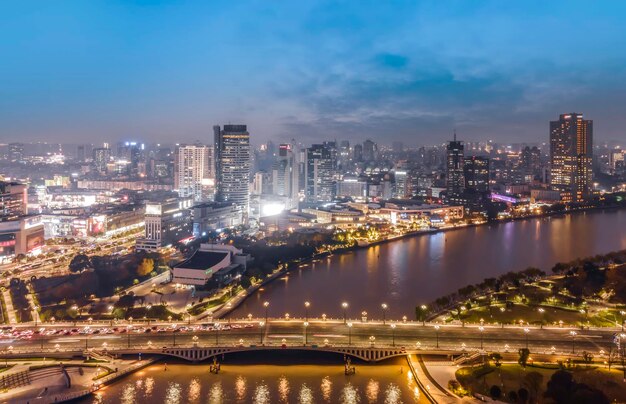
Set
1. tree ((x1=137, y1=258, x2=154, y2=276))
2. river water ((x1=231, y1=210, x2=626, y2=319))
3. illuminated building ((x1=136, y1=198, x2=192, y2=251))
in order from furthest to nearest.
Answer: illuminated building ((x1=136, y1=198, x2=192, y2=251)), tree ((x1=137, y1=258, x2=154, y2=276)), river water ((x1=231, y1=210, x2=626, y2=319))

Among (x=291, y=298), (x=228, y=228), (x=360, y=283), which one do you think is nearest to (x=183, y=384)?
(x=291, y=298)

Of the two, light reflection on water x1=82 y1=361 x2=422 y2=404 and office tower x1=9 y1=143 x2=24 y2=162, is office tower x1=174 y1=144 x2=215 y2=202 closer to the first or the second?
office tower x1=9 y1=143 x2=24 y2=162

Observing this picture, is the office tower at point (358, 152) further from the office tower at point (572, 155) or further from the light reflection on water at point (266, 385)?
the light reflection on water at point (266, 385)

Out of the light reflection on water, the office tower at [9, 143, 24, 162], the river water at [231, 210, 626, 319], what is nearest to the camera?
the light reflection on water

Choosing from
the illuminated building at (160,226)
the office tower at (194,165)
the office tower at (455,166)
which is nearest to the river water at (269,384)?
the illuminated building at (160,226)

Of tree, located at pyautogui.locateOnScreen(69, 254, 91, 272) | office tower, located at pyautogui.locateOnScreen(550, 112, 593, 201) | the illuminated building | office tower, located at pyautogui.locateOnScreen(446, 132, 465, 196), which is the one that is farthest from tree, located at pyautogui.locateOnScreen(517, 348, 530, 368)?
office tower, located at pyautogui.locateOnScreen(550, 112, 593, 201)

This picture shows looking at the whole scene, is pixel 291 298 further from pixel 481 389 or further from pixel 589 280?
pixel 589 280
